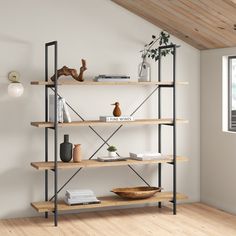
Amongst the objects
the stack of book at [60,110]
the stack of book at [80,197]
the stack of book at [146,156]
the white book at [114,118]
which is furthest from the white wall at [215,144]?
the stack of book at [60,110]

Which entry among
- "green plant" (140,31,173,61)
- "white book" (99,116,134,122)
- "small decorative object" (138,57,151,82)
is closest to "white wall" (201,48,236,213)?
"green plant" (140,31,173,61)

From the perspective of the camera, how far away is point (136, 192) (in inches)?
241

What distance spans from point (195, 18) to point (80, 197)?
6.90 ft

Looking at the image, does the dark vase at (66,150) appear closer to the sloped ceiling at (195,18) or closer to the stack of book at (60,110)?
the stack of book at (60,110)

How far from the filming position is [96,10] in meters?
6.27

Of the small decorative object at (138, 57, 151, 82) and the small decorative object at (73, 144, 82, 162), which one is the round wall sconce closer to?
the small decorative object at (73, 144, 82, 162)

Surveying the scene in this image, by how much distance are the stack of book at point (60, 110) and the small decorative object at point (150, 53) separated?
0.93 m

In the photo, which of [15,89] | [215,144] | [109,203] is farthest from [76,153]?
[215,144]

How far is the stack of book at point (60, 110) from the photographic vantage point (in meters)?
5.75

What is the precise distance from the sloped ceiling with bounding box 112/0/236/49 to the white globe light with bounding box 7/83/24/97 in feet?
4.66

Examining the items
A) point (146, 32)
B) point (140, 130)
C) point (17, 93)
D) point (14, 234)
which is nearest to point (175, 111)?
point (140, 130)

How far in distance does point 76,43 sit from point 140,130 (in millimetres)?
1189

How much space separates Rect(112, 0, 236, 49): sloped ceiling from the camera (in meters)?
5.37

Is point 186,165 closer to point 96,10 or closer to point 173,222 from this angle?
point 173,222
